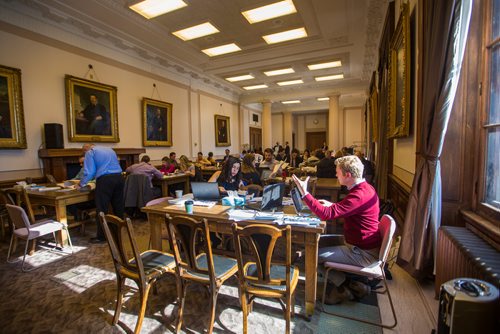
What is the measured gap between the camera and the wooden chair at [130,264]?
5.93 feet

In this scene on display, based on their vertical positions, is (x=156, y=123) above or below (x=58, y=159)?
above

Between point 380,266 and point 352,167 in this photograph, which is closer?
point 380,266

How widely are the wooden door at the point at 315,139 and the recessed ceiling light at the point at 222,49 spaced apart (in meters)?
10.9

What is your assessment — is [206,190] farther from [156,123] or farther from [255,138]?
[255,138]

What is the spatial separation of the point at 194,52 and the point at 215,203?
5.52 m

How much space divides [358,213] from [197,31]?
5.41 m

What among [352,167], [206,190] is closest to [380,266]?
[352,167]

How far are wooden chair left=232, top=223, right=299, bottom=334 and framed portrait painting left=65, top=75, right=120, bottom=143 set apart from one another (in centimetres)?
517

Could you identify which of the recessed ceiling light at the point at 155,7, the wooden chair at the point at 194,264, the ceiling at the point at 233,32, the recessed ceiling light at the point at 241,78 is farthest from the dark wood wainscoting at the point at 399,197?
the recessed ceiling light at the point at 241,78

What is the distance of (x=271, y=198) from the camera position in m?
2.37

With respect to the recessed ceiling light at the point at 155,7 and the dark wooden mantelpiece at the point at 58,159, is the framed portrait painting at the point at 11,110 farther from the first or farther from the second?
the recessed ceiling light at the point at 155,7

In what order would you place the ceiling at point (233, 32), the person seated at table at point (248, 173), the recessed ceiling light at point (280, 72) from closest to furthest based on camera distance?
the person seated at table at point (248, 173), the ceiling at point (233, 32), the recessed ceiling light at point (280, 72)

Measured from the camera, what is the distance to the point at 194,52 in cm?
682

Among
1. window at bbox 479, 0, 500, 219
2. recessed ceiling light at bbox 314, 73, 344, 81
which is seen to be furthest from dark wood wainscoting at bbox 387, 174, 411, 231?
recessed ceiling light at bbox 314, 73, 344, 81
